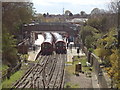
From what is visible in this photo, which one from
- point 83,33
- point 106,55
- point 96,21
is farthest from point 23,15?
point 106,55

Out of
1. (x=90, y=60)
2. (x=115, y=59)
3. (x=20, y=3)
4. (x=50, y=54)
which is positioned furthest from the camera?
(x=50, y=54)

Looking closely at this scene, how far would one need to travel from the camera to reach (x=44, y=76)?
1908 cm

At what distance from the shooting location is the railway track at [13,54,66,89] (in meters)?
16.4

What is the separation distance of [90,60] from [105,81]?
33.1ft

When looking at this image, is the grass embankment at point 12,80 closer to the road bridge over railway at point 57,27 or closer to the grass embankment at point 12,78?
the grass embankment at point 12,78

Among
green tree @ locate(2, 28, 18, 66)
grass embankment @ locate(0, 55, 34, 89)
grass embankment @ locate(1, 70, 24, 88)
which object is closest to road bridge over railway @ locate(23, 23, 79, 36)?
grass embankment @ locate(0, 55, 34, 89)

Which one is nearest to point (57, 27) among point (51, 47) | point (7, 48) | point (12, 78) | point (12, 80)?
point (51, 47)

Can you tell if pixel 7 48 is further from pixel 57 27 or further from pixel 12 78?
pixel 57 27

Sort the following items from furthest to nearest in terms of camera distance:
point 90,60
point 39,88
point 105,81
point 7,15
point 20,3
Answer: point 20,3
point 90,60
point 7,15
point 39,88
point 105,81

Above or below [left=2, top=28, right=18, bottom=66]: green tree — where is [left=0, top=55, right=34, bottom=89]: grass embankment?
below

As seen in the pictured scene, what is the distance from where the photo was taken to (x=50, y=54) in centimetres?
3120

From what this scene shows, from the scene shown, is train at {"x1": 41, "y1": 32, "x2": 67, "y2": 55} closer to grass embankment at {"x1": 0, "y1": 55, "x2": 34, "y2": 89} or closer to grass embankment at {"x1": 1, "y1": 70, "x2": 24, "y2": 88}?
grass embankment at {"x1": 0, "y1": 55, "x2": 34, "y2": 89}

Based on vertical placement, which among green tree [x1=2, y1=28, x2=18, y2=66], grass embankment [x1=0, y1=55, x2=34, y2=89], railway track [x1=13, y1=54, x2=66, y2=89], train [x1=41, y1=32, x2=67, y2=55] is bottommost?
railway track [x1=13, y1=54, x2=66, y2=89]

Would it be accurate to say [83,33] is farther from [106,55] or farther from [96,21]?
[106,55]
